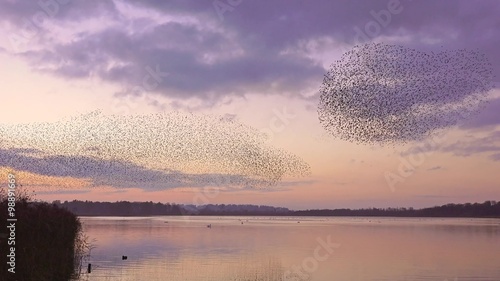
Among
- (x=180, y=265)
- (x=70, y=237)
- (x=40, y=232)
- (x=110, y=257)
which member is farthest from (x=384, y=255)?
(x=40, y=232)

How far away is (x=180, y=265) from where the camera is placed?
50.1 meters

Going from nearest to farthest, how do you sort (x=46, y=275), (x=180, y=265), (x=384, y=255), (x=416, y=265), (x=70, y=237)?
(x=46, y=275) → (x=70, y=237) → (x=180, y=265) → (x=416, y=265) → (x=384, y=255)

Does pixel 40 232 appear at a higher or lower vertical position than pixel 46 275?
higher

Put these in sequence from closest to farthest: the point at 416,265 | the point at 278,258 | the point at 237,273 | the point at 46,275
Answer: the point at 46,275
the point at 237,273
the point at 416,265
the point at 278,258

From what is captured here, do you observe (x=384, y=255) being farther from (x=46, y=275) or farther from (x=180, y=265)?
(x=46, y=275)

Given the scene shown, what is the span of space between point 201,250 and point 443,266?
28910 millimetres

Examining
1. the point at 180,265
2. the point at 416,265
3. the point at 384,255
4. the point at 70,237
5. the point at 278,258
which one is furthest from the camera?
the point at 384,255

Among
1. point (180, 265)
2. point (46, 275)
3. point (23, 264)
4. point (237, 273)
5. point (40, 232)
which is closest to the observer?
point (23, 264)

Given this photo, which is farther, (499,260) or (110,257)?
(499,260)

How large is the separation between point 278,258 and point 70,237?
29.1 metres

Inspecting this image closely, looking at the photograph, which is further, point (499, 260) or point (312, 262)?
point (499, 260)

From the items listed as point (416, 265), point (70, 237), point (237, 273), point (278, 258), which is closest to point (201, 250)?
point (278, 258)

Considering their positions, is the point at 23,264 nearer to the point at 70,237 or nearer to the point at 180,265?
the point at 70,237

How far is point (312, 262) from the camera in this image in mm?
55312
